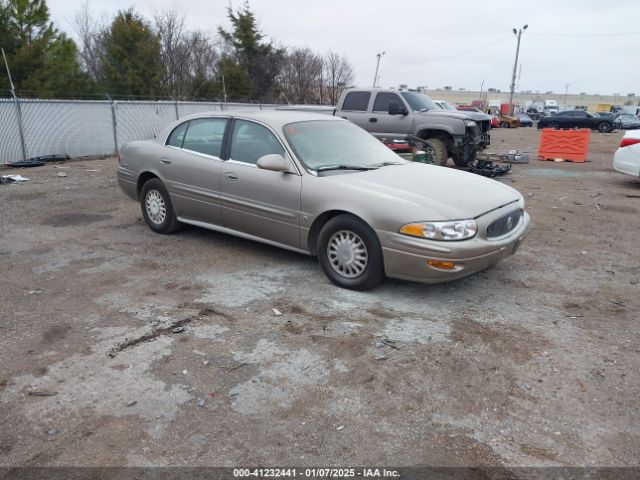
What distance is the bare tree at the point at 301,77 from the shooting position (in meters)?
38.5

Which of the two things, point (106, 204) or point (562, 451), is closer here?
point (562, 451)

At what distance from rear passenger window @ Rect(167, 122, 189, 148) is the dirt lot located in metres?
1.22

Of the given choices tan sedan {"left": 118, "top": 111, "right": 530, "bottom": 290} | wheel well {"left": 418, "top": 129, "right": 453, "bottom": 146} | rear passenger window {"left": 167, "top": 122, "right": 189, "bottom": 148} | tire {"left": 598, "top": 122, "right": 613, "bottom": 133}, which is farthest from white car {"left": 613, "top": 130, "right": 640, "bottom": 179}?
tire {"left": 598, "top": 122, "right": 613, "bottom": 133}

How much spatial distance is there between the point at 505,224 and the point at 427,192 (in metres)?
0.80

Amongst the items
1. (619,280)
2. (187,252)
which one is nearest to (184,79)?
(187,252)

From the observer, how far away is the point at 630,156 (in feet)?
35.3

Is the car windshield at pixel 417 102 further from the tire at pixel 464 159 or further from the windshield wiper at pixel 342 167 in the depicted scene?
the windshield wiper at pixel 342 167

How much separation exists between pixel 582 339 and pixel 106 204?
7.35 meters

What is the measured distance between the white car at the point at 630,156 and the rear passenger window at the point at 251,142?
887 cm

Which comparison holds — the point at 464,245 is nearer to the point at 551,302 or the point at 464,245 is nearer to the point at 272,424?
the point at 551,302

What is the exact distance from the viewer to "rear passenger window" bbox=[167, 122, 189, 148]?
243 inches

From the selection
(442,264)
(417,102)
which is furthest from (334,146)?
(417,102)

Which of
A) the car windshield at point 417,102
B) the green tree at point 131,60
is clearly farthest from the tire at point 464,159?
the green tree at point 131,60

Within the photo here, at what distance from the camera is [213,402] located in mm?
3051
